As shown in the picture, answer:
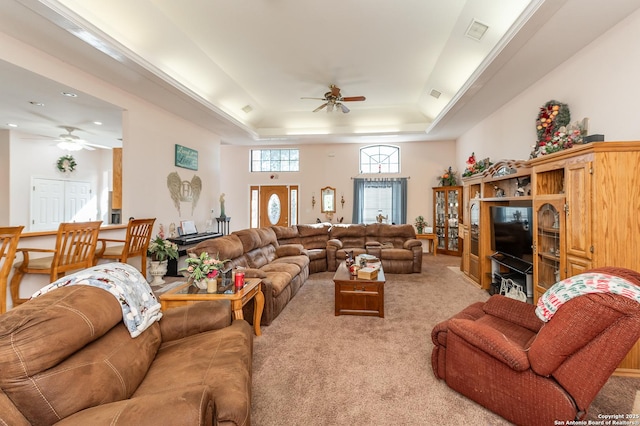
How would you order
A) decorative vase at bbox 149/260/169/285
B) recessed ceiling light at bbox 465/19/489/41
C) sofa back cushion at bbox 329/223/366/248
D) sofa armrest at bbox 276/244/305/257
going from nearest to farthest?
recessed ceiling light at bbox 465/19/489/41 < decorative vase at bbox 149/260/169/285 < sofa armrest at bbox 276/244/305/257 < sofa back cushion at bbox 329/223/366/248

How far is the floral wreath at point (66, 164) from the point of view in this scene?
7.14 meters

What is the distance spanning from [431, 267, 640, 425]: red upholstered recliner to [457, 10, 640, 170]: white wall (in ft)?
7.04

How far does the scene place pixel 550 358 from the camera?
1560 mm

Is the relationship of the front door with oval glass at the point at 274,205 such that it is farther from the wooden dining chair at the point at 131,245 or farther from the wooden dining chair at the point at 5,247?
the wooden dining chair at the point at 5,247

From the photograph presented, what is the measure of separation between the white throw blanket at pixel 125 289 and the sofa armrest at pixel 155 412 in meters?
0.60

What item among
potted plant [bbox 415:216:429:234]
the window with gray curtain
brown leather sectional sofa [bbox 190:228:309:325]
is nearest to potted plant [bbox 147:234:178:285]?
brown leather sectional sofa [bbox 190:228:309:325]

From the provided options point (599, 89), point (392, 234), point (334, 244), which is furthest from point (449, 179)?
point (599, 89)

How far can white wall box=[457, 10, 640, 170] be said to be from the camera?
2762mm

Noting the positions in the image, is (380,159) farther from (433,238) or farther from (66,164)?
(66,164)

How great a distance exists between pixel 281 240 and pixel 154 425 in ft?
16.3

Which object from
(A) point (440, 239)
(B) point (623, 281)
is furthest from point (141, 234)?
(A) point (440, 239)

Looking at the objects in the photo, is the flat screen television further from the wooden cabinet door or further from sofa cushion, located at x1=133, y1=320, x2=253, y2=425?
sofa cushion, located at x1=133, y1=320, x2=253, y2=425

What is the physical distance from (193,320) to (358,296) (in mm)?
2069

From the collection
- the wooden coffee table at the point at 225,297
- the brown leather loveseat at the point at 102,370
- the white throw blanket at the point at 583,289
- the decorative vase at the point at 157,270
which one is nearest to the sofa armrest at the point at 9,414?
the brown leather loveseat at the point at 102,370
